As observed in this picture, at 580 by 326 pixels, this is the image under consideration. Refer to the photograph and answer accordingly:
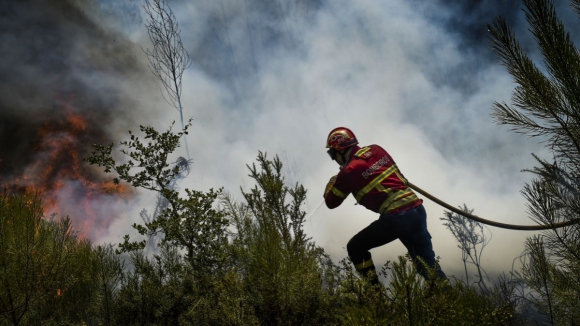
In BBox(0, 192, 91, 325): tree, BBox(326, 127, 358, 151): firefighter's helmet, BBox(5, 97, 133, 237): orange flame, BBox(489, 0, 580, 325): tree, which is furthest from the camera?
BBox(5, 97, 133, 237): orange flame

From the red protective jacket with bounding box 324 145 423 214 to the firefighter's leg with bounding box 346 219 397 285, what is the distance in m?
0.19

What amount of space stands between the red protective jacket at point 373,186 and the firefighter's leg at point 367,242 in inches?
7.3

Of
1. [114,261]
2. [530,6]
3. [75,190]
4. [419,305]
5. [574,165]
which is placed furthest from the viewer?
[75,190]

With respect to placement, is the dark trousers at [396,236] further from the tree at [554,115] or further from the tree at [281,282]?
the tree at [554,115]

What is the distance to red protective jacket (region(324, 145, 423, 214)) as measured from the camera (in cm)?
381

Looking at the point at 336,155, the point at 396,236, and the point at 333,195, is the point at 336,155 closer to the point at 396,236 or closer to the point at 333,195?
the point at 333,195

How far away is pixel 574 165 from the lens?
2.04 m

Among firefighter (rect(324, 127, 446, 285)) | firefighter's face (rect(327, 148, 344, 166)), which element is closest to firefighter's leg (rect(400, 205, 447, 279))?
firefighter (rect(324, 127, 446, 285))

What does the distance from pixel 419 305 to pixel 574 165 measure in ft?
4.43

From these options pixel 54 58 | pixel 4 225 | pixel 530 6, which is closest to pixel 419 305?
pixel 530 6

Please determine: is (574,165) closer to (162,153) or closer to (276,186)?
(276,186)

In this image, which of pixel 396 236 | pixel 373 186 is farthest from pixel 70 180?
pixel 396 236

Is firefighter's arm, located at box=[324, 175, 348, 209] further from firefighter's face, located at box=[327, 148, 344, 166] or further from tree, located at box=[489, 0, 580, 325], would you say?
tree, located at box=[489, 0, 580, 325]

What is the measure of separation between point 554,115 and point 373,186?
2.05 m
